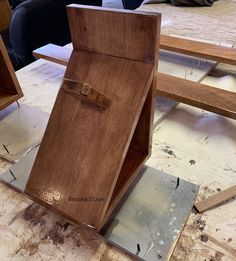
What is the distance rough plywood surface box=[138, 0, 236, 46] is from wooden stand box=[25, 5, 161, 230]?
0.93 metres

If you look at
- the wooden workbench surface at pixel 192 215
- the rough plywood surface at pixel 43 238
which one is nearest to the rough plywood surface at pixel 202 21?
the wooden workbench surface at pixel 192 215

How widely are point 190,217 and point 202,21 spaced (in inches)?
48.6

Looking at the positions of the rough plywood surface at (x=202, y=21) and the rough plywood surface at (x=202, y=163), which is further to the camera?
the rough plywood surface at (x=202, y=21)

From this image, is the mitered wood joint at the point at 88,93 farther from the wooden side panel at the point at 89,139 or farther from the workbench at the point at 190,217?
the workbench at the point at 190,217

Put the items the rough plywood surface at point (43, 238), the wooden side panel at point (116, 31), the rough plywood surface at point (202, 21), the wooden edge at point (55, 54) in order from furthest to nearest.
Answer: the rough plywood surface at point (202, 21) → the wooden edge at point (55, 54) → the rough plywood surface at point (43, 238) → the wooden side panel at point (116, 31)

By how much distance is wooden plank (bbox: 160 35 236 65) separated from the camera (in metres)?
0.97

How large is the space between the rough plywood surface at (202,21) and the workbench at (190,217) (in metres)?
0.63

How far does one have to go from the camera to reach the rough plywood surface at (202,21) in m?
1.30

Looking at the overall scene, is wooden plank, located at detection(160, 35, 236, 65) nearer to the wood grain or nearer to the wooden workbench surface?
the wooden workbench surface

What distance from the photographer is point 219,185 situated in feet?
2.04

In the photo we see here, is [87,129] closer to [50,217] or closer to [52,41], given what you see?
[50,217]

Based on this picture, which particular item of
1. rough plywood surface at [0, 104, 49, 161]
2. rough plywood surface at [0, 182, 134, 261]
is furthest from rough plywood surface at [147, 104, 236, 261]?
rough plywood surface at [0, 104, 49, 161]

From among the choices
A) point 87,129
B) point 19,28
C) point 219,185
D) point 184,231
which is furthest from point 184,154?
point 19,28

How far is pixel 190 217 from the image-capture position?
0.56 m
